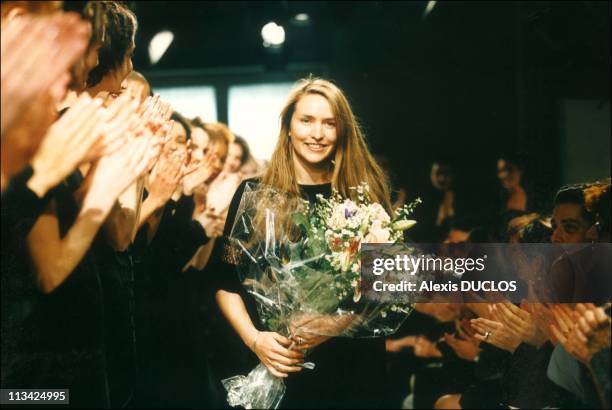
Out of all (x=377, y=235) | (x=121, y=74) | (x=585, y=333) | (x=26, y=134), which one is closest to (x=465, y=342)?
(x=585, y=333)

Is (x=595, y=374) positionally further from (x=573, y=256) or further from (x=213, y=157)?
(x=213, y=157)

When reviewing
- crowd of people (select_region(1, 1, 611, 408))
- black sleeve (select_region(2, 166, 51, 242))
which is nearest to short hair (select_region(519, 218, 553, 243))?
crowd of people (select_region(1, 1, 611, 408))

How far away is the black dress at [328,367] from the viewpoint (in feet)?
7.57

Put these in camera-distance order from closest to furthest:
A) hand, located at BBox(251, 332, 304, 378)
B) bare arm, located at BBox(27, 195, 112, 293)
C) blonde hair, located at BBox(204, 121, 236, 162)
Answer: bare arm, located at BBox(27, 195, 112, 293) → hand, located at BBox(251, 332, 304, 378) → blonde hair, located at BBox(204, 121, 236, 162)

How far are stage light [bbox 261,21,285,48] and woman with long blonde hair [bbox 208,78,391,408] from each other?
0.88ft

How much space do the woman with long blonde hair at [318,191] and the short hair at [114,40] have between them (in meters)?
0.60

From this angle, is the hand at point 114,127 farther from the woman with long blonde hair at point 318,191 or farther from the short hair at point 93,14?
the woman with long blonde hair at point 318,191

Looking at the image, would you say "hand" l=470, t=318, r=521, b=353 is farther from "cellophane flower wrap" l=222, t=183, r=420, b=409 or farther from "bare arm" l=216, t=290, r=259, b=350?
"bare arm" l=216, t=290, r=259, b=350

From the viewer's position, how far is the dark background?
102 inches

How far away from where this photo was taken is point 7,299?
6.31ft

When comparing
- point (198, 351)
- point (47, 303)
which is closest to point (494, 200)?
point (198, 351)

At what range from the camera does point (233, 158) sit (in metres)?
2.56

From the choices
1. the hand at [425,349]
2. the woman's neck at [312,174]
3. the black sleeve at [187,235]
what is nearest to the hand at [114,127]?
the black sleeve at [187,235]

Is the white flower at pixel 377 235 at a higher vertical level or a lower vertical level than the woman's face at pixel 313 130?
lower
